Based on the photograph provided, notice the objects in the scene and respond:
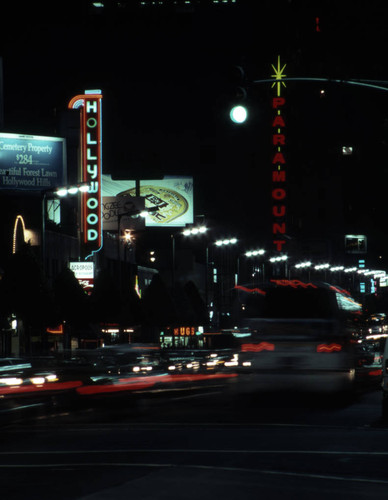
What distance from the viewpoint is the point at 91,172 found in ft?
218

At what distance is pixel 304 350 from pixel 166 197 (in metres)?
65.3

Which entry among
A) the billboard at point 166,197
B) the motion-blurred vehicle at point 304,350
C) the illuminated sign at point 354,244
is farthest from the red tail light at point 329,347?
the illuminated sign at point 354,244

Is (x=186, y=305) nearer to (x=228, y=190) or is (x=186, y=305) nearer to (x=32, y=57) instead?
(x=32, y=57)

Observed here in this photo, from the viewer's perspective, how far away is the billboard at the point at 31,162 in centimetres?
5378

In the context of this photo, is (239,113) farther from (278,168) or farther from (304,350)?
(278,168)

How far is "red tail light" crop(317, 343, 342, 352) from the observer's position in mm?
25344

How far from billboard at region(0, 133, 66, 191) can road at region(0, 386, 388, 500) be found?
32652mm

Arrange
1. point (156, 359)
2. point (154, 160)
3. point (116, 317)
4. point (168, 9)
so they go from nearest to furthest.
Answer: point (156, 359)
point (116, 317)
point (154, 160)
point (168, 9)

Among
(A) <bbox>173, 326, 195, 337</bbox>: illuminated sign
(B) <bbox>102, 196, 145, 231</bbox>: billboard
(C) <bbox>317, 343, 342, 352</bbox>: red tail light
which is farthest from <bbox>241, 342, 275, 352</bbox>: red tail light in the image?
(A) <bbox>173, 326, 195, 337</bbox>: illuminated sign

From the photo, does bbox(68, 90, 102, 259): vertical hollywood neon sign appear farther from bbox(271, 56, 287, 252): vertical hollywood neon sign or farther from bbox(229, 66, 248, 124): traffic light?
bbox(229, 66, 248, 124): traffic light

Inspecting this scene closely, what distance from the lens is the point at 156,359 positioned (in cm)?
2927

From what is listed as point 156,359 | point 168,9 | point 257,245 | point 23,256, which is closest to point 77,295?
point 23,256

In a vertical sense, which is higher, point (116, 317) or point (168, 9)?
point (168, 9)

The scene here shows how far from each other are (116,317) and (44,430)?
159ft
